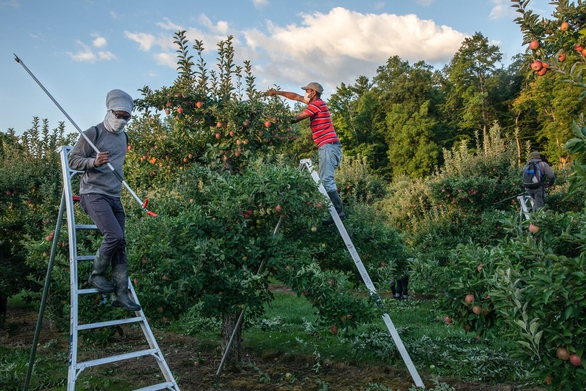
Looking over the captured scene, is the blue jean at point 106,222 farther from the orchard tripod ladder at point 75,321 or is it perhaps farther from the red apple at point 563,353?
the red apple at point 563,353

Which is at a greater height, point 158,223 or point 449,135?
point 449,135

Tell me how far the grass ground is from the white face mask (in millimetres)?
3202

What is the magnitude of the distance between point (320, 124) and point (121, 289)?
10.5ft

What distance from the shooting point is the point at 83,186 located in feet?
13.4

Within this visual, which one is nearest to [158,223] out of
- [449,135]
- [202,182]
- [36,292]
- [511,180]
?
[202,182]

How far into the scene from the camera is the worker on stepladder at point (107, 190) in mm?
3953

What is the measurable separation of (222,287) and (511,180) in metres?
9.99

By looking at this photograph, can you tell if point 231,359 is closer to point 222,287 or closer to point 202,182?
point 222,287

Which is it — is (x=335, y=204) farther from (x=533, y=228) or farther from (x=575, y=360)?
(x=575, y=360)

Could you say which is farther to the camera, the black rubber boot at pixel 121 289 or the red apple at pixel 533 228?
the black rubber boot at pixel 121 289

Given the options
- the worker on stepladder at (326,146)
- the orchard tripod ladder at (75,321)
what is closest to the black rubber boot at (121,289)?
the orchard tripod ladder at (75,321)

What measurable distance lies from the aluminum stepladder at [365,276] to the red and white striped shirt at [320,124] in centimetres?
39

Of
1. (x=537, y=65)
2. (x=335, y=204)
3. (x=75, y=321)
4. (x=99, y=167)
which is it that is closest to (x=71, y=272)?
(x=75, y=321)

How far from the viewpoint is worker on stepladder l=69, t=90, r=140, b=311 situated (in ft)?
13.0
